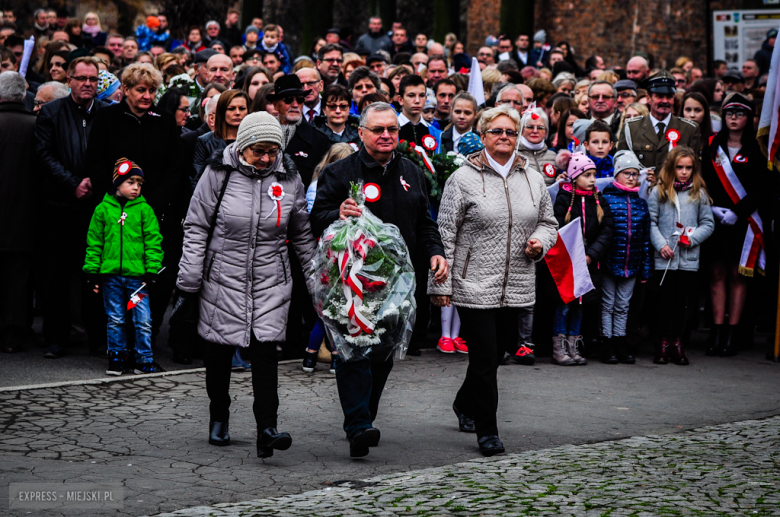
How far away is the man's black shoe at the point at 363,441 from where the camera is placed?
624 cm

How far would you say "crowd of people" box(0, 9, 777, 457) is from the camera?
6609 mm

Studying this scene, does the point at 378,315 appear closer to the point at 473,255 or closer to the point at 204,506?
the point at 473,255

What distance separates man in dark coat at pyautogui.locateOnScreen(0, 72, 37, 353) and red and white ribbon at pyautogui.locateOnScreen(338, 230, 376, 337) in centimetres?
435

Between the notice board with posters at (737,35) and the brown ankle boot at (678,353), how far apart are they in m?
10.9

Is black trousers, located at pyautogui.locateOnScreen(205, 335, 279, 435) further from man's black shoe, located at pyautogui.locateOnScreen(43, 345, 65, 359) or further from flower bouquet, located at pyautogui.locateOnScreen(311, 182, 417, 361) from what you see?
man's black shoe, located at pyautogui.locateOnScreen(43, 345, 65, 359)

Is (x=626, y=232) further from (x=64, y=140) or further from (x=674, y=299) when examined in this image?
(x=64, y=140)

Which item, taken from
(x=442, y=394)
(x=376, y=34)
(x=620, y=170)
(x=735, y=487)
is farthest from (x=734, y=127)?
(x=376, y=34)

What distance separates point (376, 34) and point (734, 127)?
13.2 metres

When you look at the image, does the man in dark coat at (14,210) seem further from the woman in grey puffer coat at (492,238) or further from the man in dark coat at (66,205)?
the woman in grey puffer coat at (492,238)

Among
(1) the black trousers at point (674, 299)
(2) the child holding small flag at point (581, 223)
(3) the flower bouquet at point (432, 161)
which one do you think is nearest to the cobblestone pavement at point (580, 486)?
(2) the child holding small flag at point (581, 223)

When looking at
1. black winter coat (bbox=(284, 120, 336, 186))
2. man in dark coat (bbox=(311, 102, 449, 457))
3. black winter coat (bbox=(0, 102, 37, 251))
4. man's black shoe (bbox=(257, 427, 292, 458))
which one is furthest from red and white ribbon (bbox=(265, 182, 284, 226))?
black winter coat (bbox=(0, 102, 37, 251))

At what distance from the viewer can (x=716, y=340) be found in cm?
1065

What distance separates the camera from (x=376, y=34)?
75.3 feet

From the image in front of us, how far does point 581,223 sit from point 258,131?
4.17 metres
